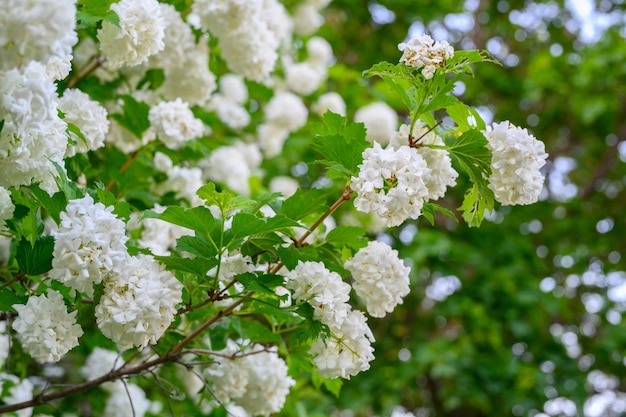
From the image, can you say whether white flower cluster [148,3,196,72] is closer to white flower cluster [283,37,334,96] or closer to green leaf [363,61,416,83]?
Answer: green leaf [363,61,416,83]

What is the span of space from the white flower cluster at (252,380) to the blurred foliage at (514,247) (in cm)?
228

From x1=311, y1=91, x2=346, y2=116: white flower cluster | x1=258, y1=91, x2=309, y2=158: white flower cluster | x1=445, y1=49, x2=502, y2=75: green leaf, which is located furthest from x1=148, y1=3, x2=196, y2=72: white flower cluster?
x1=311, y1=91, x2=346, y2=116: white flower cluster

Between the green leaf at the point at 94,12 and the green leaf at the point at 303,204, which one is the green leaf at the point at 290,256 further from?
the green leaf at the point at 94,12

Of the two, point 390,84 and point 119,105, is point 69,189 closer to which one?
point 390,84

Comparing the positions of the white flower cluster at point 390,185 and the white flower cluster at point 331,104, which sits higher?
the white flower cluster at point 390,185

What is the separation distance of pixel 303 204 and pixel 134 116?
1069 mm

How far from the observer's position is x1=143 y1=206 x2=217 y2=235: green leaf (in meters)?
1.59

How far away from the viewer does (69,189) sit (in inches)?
61.7

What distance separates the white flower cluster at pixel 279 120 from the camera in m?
4.47

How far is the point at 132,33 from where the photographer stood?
1980mm

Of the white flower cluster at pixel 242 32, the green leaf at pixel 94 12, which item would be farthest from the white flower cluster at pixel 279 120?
the green leaf at pixel 94 12

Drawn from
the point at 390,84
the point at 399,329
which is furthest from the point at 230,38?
the point at 399,329

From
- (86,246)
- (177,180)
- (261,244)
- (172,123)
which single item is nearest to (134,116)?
(172,123)

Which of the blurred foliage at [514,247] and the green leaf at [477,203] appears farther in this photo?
the blurred foliage at [514,247]
